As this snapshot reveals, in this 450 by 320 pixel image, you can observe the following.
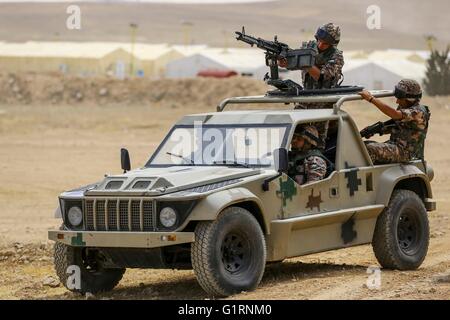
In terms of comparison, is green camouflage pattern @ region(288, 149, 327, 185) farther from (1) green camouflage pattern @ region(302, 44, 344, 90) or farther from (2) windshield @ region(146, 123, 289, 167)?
(1) green camouflage pattern @ region(302, 44, 344, 90)

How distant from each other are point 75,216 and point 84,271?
2.21 ft

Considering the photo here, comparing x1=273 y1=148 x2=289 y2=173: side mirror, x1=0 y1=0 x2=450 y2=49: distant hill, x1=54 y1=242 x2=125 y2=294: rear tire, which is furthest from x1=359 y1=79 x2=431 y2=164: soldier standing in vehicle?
x1=0 y1=0 x2=450 y2=49: distant hill

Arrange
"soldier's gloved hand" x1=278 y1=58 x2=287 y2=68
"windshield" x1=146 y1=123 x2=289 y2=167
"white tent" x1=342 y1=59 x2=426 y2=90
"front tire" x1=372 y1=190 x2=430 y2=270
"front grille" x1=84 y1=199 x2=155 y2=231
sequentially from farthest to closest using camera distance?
"white tent" x1=342 y1=59 x2=426 y2=90 < "soldier's gloved hand" x1=278 y1=58 x2=287 y2=68 < "front tire" x1=372 y1=190 x2=430 y2=270 < "windshield" x1=146 y1=123 x2=289 y2=167 < "front grille" x1=84 y1=199 x2=155 y2=231

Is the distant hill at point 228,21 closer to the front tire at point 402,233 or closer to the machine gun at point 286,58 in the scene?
the machine gun at point 286,58

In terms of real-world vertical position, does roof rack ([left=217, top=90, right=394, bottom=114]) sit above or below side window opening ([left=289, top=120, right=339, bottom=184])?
above

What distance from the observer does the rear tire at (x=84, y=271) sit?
1184 centimetres

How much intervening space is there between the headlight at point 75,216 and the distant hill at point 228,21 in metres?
111

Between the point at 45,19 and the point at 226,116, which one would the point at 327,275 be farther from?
the point at 45,19

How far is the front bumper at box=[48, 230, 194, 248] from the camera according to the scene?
10867mm

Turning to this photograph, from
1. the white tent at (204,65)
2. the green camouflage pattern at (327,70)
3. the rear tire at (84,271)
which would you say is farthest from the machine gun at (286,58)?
the white tent at (204,65)

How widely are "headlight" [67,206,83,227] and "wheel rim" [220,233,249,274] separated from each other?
130cm

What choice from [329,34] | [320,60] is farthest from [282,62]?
[329,34]

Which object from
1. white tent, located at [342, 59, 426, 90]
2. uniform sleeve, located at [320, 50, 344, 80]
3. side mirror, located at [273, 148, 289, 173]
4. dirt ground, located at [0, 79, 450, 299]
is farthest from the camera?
white tent, located at [342, 59, 426, 90]

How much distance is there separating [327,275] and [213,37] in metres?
129
